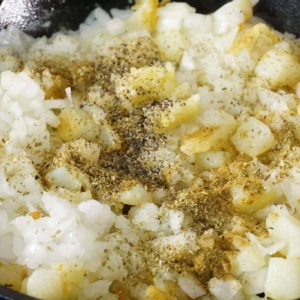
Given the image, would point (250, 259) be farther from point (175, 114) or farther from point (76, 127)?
point (76, 127)

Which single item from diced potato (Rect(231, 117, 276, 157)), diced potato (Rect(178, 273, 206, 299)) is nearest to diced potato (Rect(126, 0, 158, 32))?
diced potato (Rect(231, 117, 276, 157))

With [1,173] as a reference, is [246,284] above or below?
below

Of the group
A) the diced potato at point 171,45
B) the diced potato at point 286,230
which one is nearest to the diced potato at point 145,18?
the diced potato at point 171,45

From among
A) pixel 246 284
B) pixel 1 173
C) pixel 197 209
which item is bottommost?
pixel 246 284

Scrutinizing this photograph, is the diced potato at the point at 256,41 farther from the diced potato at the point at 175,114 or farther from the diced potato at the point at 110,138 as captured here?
the diced potato at the point at 110,138

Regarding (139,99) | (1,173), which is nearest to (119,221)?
(1,173)

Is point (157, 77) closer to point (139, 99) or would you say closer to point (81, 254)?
point (139, 99)
